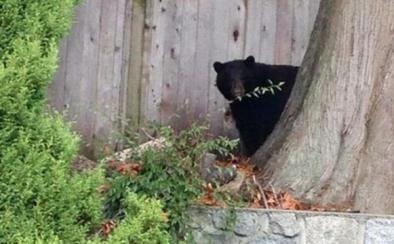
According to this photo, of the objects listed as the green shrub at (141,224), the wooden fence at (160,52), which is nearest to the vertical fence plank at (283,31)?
the wooden fence at (160,52)

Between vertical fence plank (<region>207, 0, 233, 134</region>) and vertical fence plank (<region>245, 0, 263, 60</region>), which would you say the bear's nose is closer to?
vertical fence plank (<region>207, 0, 233, 134</region>)

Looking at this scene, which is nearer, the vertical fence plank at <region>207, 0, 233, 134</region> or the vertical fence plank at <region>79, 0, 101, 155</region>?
the vertical fence plank at <region>79, 0, 101, 155</region>

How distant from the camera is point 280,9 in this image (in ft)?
24.7

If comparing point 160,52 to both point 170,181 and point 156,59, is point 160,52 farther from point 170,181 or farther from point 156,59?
point 170,181

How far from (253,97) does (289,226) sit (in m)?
2.37

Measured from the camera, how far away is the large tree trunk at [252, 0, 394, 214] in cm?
538

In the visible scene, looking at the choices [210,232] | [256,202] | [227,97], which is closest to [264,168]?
[256,202]

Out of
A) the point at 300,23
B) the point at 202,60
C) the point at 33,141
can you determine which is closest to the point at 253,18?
the point at 300,23

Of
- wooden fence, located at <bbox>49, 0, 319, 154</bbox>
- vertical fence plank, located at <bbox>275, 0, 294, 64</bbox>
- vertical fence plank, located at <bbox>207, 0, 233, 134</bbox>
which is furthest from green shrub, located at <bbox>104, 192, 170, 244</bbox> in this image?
vertical fence plank, located at <bbox>275, 0, 294, 64</bbox>

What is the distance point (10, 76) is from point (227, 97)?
3597 millimetres

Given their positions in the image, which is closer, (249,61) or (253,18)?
(249,61)

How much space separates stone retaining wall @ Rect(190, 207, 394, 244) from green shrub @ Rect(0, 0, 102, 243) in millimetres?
1095

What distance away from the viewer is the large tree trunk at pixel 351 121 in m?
5.38

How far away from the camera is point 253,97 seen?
24.2 ft
